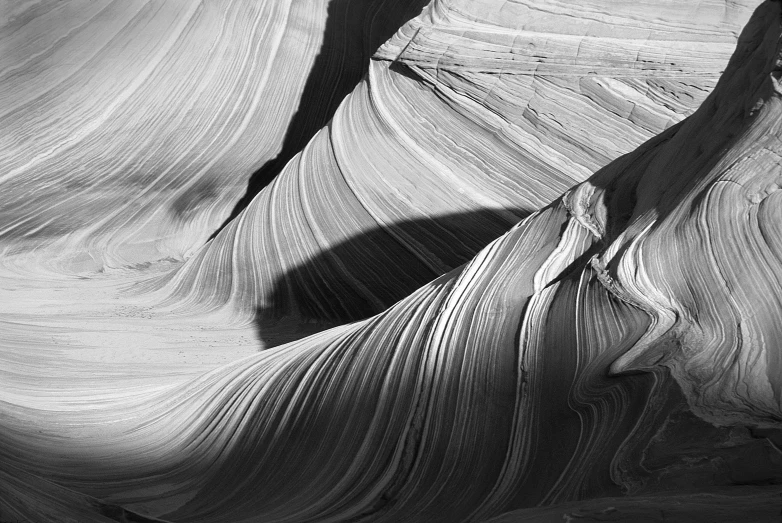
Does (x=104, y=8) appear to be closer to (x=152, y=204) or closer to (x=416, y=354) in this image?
(x=152, y=204)

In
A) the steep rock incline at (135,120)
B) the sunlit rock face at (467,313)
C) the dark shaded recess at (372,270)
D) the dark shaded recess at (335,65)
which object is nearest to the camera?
the sunlit rock face at (467,313)

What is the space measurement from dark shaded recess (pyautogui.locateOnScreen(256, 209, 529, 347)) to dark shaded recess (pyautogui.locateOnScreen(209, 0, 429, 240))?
1.13 metres

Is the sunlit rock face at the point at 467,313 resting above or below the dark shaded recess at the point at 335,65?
below

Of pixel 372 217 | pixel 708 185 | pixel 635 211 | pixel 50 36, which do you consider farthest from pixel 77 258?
pixel 708 185

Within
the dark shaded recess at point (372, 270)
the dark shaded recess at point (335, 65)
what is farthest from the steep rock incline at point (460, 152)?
the dark shaded recess at point (335, 65)

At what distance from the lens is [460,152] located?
3617 millimetres

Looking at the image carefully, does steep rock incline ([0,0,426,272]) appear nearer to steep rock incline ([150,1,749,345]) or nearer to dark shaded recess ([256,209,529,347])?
steep rock incline ([150,1,749,345])

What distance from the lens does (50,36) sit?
4508 millimetres

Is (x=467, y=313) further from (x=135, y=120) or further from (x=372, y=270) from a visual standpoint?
(x=135, y=120)

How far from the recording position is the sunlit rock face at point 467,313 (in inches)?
59.0

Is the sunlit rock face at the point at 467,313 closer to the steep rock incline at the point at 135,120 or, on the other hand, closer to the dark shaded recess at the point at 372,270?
the dark shaded recess at the point at 372,270

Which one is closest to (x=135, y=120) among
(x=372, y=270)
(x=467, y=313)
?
(x=372, y=270)

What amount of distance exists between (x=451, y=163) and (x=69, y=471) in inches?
84.7

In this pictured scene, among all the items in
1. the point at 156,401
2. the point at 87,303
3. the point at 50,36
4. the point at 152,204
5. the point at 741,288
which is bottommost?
the point at 741,288
